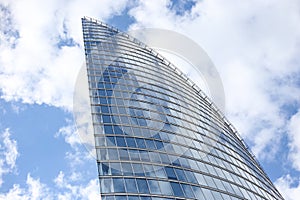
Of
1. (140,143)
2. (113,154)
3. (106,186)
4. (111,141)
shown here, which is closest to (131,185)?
(106,186)

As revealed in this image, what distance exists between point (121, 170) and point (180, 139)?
12.3 meters

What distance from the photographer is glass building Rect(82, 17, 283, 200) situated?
110 ft

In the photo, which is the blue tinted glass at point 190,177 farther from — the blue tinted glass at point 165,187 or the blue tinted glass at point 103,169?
the blue tinted glass at point 103,169

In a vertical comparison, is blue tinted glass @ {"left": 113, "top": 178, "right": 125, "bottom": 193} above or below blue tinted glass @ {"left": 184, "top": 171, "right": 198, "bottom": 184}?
below

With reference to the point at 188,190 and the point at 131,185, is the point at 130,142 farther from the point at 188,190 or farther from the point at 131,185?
the point at 188,190

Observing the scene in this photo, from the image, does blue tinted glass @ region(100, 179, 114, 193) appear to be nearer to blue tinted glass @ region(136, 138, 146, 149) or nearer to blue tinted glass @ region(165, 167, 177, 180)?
blue tinted glass @ region(165, 167, 177, 180)

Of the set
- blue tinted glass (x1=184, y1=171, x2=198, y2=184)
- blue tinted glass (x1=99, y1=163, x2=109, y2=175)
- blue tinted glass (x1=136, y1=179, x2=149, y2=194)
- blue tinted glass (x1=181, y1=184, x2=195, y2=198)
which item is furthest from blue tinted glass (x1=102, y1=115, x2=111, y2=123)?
blue tinted glass (x1=181, y1=184, x2=195, y2=198)

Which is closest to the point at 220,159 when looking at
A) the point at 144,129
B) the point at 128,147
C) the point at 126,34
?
the point at 144,129

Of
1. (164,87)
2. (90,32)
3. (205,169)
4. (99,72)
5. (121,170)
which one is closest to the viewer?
(121,170)

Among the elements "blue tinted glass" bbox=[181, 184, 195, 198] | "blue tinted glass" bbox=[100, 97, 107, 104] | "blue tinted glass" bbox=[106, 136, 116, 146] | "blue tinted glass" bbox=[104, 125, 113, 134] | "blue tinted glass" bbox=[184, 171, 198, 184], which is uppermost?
"blue tinted glass" bbox=[100, 97, 107, 104]

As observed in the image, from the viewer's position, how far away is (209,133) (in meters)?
51.6

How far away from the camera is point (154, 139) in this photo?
40.2 metres

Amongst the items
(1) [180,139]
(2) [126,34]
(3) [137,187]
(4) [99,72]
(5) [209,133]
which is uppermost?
(2) [126,34]

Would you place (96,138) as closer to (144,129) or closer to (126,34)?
(144,129)
